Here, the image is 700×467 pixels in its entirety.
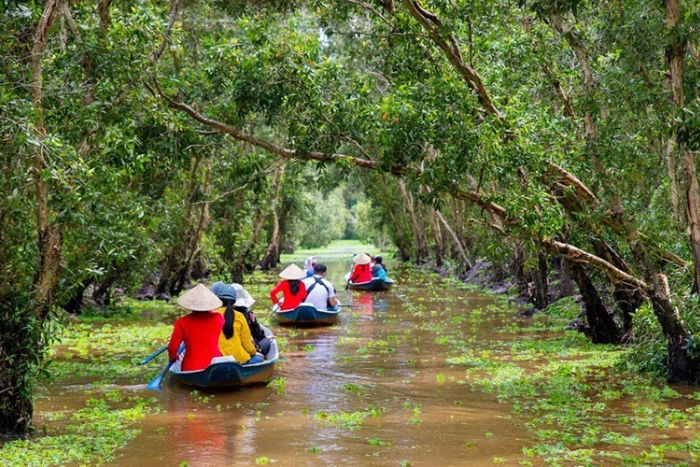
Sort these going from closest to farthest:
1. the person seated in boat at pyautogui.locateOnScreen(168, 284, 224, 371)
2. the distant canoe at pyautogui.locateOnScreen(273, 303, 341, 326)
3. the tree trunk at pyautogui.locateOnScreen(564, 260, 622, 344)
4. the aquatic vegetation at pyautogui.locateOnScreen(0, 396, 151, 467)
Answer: the aquatic vegetation at pyautogui.locateOnScreen(0, 396, 151, 467)
the person seated in boat at pyautogui.locateOnScreen(168, 284, 224, 371)
the tree trunk at pyautogui.locateOnScreen(564, 260, 622, 344)
the distant canoe at pyautogui.locateOnScreen(273, 303, 341, 326)

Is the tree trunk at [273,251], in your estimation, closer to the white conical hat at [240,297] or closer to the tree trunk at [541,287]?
the tree trunk at [541,287]

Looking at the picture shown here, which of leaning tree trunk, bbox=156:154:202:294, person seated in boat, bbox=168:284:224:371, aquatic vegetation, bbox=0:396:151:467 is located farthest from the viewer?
leaning tree trunk, bbox=156:154:202:294

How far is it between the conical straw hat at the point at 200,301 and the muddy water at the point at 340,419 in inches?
47.2

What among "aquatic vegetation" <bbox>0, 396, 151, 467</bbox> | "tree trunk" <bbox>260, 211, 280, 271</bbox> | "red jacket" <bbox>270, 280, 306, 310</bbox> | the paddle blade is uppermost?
"tree trunk" <bbox>260, 211, 280, 271</bbox>

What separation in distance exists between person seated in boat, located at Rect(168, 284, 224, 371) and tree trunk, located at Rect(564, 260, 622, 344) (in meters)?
6.58

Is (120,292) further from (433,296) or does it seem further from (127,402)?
(127,402)

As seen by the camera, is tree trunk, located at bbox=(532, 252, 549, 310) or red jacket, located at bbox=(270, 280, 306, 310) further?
tree trunk, located at bbox=(532, 252, 549, 310)

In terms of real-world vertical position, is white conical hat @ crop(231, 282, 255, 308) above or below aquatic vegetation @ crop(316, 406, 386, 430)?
above

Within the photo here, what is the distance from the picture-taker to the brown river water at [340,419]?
25.2ft

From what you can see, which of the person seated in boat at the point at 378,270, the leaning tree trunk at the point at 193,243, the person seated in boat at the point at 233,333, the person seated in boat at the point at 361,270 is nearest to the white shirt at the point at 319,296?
the leaning tree trunk at the point at 193,243

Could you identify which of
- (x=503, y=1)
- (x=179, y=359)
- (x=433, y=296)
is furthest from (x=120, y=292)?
(x=503, y=1)

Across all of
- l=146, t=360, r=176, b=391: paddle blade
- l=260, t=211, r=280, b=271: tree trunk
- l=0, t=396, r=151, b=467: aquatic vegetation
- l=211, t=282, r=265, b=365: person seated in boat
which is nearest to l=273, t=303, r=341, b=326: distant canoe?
l=211, t=282, r=265, b=365: person seated in boat

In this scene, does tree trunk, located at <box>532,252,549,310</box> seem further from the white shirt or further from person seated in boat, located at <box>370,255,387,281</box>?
person seated in boat, located at <box>370,255,387,281</box>

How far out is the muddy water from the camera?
7.70 m
